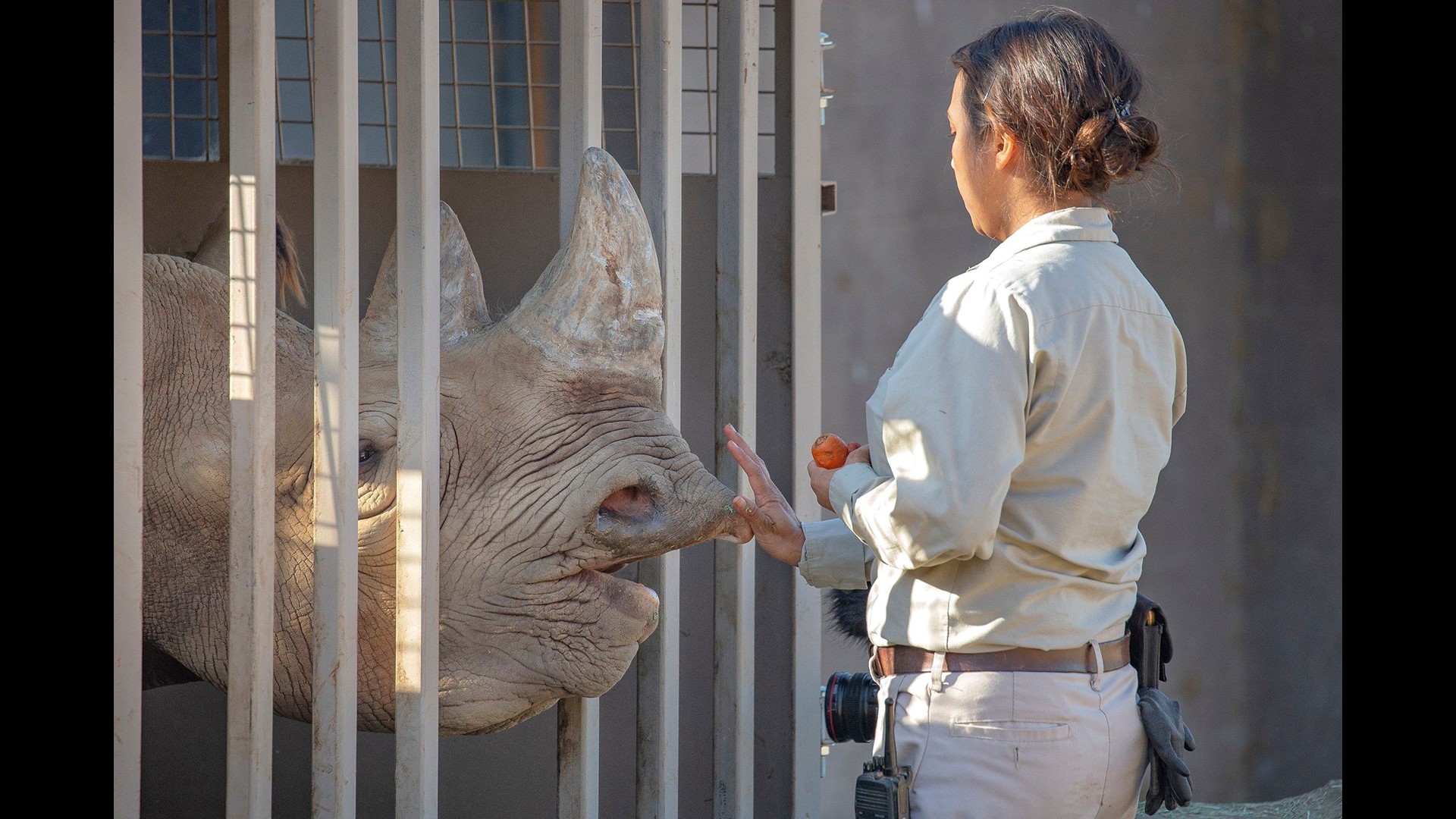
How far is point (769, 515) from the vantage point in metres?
2.30

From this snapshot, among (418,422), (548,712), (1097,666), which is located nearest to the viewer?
(1097,666)

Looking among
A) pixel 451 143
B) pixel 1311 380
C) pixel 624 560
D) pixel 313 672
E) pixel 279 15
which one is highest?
pixel 279 15

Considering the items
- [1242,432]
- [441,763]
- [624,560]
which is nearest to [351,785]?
[624,560]

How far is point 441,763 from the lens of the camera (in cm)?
357

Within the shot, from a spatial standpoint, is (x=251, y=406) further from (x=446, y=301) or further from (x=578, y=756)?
(x=578, y=756)

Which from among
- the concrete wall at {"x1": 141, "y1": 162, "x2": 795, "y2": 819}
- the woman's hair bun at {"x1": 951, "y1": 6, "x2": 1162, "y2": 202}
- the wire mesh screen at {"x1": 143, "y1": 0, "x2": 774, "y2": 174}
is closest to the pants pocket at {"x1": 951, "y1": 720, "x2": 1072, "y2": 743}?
the woman's hair bun at {"x1": 951, "y1": 6, "x2": 1162, "y2": 202}

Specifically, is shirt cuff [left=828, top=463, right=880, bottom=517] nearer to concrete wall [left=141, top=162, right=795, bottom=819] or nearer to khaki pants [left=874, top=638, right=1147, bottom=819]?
khaki pants [left=874, top=638, right=1147, bottom=819]

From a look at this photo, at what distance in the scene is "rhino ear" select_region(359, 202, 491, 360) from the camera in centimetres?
276

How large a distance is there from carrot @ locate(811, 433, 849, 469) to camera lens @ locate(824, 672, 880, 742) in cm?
46

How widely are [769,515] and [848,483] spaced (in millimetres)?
348

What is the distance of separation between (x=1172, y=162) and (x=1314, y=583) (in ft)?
5.90

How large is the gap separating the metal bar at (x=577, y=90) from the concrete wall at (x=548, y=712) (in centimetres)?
81

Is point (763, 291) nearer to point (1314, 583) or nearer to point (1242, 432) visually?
point (1242, 432)

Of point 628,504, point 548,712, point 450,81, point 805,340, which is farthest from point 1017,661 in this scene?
point 450,81
